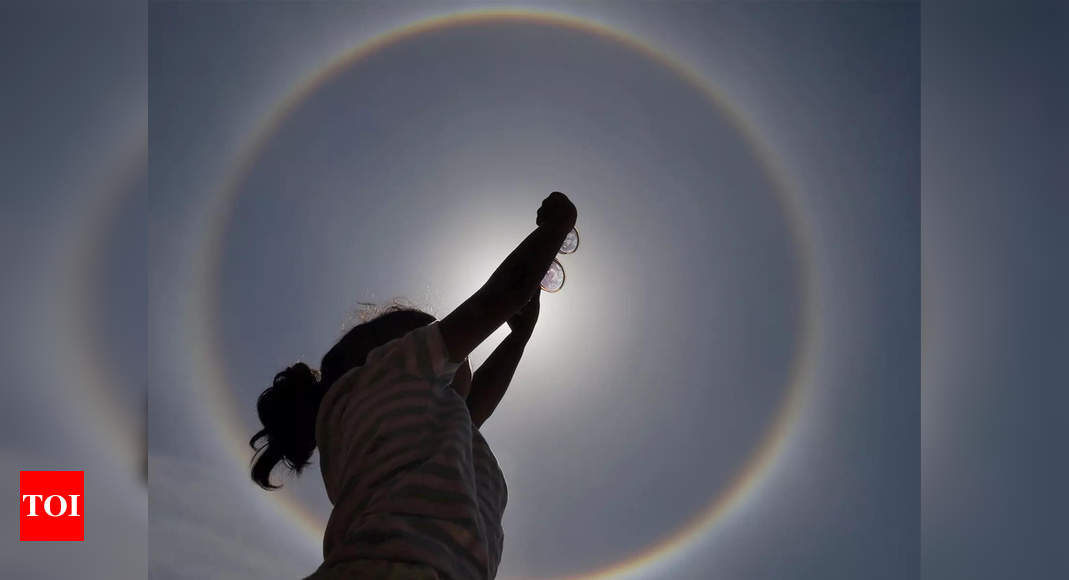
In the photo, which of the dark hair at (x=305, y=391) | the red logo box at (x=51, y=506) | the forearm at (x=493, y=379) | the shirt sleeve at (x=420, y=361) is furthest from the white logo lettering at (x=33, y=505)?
the shirt sleeve at (x=420, y=361)

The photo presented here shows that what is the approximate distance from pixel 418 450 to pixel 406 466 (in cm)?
1

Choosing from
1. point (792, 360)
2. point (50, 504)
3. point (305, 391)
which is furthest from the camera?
point (792, 360)

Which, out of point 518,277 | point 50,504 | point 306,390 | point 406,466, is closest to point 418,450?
point 406,466

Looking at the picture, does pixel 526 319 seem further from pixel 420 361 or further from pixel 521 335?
pixel 420 361

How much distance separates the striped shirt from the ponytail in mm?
151

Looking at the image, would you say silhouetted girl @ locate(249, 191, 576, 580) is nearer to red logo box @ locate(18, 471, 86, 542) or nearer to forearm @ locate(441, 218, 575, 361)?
forearm @ locate(441, 218, 575, 361)

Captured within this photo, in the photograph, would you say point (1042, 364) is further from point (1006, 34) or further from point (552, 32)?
point (552, 32)

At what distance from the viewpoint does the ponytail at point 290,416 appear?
63cm

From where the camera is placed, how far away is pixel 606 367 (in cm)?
214

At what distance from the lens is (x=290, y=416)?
0.63 m

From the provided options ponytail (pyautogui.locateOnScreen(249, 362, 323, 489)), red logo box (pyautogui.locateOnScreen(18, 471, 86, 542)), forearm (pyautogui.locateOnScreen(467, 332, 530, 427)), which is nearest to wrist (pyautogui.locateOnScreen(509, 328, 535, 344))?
forearm (pyautogui.locateOnScreen(467, 332, 530, 427))

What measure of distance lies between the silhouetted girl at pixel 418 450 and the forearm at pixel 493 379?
6.9 inches

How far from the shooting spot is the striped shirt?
1.25 feet

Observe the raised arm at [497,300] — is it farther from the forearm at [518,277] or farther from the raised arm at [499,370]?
the raised arm at [499,370]
